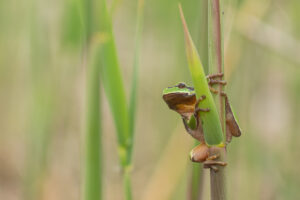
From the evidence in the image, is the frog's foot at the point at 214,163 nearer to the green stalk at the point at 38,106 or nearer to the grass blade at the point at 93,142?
the grass blade at the point at 93,142

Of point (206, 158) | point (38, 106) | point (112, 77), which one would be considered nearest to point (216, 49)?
point (206, 158)

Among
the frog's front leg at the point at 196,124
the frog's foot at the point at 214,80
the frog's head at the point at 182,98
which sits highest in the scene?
the frog's foot at the point at 214,80

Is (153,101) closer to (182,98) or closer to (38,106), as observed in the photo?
(38,106)

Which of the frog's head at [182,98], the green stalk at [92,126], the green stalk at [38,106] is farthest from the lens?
the green stalk at [38,106]

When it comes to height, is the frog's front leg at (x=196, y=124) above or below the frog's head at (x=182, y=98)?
below

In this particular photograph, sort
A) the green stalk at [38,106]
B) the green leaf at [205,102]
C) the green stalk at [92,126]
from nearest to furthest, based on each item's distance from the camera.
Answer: the green leaf at [205,102] → the green stalk at [92,126] → the green stalk at [38,106]

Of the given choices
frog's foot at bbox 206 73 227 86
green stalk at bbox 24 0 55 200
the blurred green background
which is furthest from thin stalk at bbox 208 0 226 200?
green stalk at bbox 24 0 55 200

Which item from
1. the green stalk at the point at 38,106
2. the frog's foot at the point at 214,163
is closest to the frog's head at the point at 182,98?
the frog's foot at the point at 214,163
